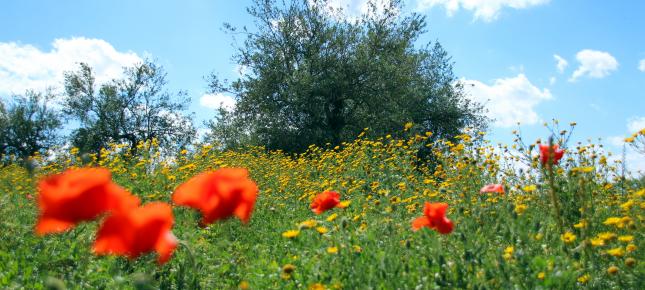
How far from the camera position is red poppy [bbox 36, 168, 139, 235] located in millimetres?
1261

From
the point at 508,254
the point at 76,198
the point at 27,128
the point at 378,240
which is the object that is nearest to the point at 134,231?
the point at 76,198

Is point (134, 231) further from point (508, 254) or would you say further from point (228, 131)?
point (228, 131)

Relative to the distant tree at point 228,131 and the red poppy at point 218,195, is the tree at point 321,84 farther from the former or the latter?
the red poppy at point 218,195

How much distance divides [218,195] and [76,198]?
39 centimetres

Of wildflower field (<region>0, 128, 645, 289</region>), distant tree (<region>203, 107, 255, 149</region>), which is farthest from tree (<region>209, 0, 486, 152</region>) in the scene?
wildflower field (<region>0, 128, 645, 289</region>)

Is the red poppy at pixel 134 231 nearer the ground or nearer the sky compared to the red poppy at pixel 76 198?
nearer the ground

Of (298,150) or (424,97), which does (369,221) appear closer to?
(298,150)

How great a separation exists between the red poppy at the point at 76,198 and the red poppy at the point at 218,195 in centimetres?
20

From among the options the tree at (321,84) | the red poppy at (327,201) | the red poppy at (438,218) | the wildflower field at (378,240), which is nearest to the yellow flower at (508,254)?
the wildflower field at (378,240)

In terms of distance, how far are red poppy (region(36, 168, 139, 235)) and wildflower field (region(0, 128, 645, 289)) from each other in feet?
0.06

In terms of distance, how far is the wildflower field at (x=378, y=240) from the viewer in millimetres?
2400

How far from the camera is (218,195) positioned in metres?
1.50

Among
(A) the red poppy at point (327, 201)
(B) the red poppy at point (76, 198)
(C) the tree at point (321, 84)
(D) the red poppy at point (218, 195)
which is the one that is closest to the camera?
(B) the red poppy at point (76, 198)

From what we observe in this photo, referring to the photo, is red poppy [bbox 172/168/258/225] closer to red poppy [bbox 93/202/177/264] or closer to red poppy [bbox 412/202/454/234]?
red poppy [bbox 93/202/177/264]
